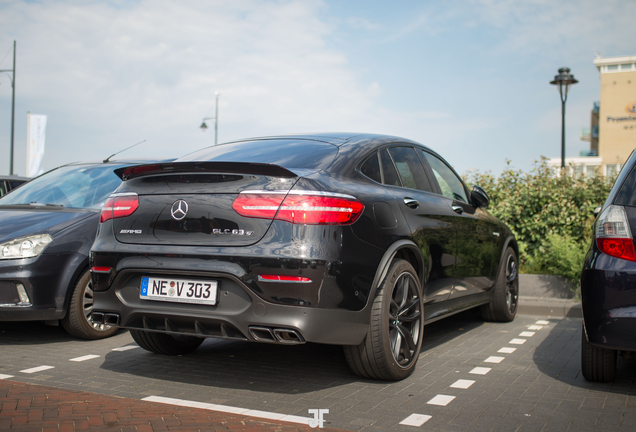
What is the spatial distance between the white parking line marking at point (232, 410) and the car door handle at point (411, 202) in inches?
69.4

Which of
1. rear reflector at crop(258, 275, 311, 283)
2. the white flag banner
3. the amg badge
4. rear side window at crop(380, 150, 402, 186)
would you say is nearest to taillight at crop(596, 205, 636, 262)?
rear side window at crop(380, 150, 402, 186)

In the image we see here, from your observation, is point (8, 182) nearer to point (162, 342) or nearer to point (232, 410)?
point (162, 342)

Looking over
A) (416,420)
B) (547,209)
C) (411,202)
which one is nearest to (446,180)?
(411,202)

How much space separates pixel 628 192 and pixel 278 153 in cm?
226

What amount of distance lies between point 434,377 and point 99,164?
4275 millimetres

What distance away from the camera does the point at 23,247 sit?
5090 mm

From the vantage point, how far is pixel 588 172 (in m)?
9.43

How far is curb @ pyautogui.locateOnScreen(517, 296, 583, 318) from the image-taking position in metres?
7.33

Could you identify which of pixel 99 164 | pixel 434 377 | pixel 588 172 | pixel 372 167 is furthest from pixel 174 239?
pixel 588 172

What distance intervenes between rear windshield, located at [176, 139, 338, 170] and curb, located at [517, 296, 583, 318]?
445cm

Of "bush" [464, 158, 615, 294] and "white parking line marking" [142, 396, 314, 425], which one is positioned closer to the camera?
"white parking line marking" [142, 396, 314, 425]

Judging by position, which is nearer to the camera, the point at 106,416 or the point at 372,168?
the point at 106,416

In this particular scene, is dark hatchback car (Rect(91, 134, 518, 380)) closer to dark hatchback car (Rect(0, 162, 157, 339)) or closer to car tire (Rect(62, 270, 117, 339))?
dark hatchback car (Rect(0, 162, 157, 339))

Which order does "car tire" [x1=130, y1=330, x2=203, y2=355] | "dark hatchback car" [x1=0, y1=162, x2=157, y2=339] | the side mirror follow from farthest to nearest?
the side mirror, "dark hatchback car" [x1=0, y1=162, x2=157, y2=339], "car tire" [x1=130, y1=330, x2=203, y2=355]
